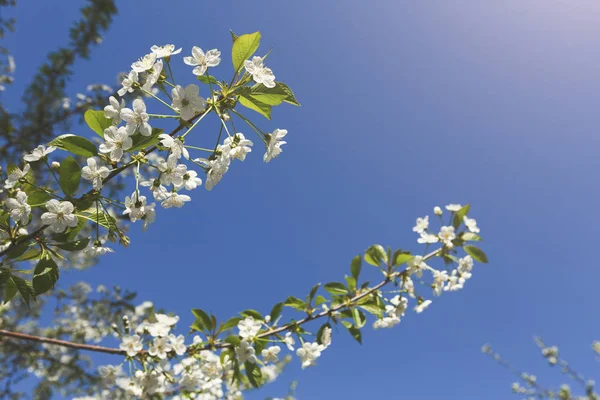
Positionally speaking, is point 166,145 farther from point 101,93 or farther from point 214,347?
point 101,93

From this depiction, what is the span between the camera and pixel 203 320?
8.36 ft

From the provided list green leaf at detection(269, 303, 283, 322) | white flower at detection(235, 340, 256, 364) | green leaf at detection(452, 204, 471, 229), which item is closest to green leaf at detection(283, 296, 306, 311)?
green leaf at detection(269, 303, 283, 322)

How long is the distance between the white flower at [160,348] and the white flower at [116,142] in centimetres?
144

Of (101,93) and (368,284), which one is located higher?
(101,93)

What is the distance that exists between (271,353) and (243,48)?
210 cm

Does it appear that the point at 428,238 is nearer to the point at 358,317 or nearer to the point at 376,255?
the point at 376,255

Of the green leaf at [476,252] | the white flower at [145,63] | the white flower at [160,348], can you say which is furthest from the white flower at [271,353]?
the white flower at [145,63]

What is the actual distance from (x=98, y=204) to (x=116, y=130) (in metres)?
0.31

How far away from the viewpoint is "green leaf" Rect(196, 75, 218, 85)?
145 centimetres

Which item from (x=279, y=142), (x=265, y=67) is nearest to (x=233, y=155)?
(x=279, y=142)

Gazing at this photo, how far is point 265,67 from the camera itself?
1.44 m

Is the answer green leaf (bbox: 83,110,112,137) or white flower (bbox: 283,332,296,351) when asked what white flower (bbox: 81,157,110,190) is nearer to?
green leaf (bbox: 83,110,112,137)

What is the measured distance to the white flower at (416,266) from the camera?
9.15 ft

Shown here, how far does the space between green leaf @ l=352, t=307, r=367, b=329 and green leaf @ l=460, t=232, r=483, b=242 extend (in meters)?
0.97
